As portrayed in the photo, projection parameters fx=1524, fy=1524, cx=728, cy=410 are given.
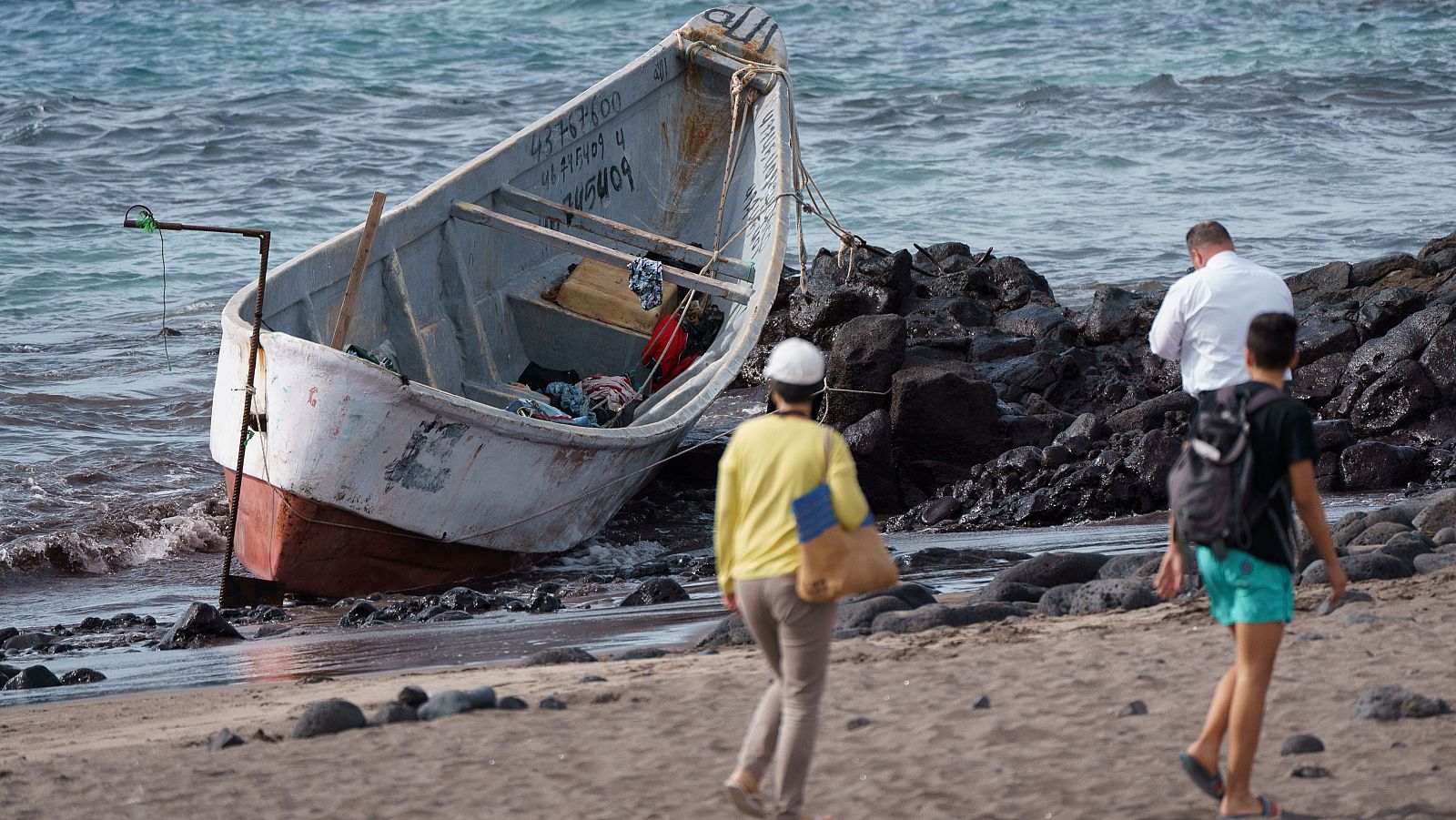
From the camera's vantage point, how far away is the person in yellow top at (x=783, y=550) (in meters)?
3.89

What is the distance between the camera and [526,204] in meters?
12.3

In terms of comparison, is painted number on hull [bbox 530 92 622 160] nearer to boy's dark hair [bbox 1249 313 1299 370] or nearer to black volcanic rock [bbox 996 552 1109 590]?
black volcanic rock [bbox 996 552 1109 590]

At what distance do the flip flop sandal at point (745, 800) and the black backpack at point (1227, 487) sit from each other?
4.30 feet

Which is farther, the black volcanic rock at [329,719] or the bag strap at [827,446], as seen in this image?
the black volcanic rock at [329,719]

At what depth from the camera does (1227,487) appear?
3807 mm

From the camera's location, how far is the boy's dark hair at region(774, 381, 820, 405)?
157 inches

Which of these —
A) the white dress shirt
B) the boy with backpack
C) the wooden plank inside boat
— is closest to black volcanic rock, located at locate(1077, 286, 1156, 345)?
the wooden plank inside boat

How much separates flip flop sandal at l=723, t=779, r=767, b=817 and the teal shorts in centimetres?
131

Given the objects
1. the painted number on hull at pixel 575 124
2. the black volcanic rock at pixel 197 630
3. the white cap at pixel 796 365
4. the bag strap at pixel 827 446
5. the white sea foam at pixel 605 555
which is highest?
the painted number on hull at pixel 575 124

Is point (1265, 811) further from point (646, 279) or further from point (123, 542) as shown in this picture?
point (123, 542)

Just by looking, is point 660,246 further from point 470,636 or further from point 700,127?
point 470,636

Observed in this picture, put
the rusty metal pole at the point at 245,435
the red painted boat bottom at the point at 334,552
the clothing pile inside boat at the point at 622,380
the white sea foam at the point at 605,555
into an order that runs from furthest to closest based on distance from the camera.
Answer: the clothing pile inside boat at the point at 622,380 < the white sea foam at the point at 605,555 < the red painted boat bottom at the point at 334,552 < the rusty metal pole at the point at 245,435

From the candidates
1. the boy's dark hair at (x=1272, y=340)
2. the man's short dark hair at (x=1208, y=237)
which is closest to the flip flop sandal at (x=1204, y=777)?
the boy's dark hair at (x=1272, y=340)

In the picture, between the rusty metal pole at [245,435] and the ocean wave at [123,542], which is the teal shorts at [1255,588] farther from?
the ocean wave at [123,542]
